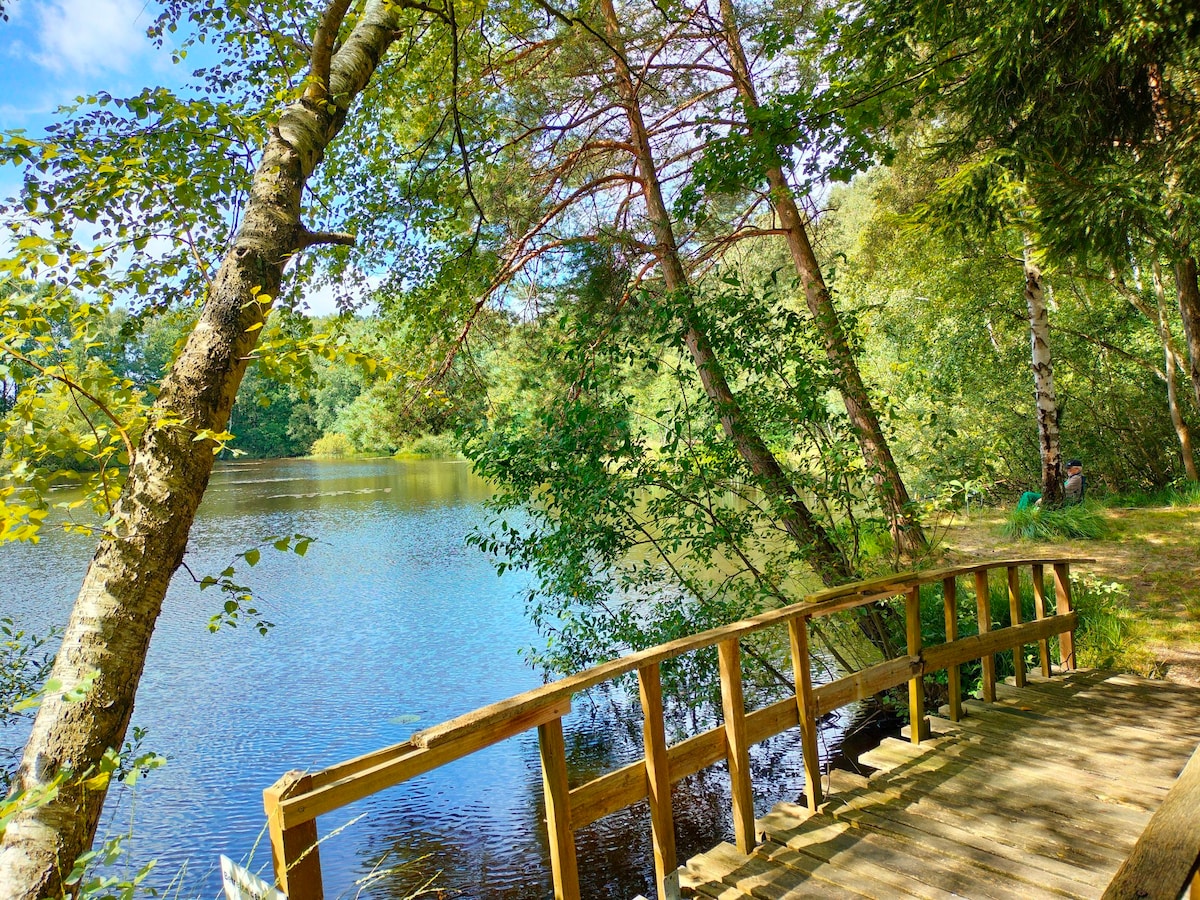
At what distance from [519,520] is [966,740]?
1065cm

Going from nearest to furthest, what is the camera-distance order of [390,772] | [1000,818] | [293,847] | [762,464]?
[293,847] < [390,772] < [1000,818] < [762,464]

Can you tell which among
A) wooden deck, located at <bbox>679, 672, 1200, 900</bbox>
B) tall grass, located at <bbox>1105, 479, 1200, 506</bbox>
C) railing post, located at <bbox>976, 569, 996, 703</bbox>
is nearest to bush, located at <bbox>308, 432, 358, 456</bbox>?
tall grass, located at <bbox>1105, 479, 1200, 506</bbox>

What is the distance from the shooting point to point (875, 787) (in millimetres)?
3955

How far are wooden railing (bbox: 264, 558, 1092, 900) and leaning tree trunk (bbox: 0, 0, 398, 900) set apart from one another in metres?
0.66

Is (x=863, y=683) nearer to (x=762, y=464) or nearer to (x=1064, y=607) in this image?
(x=762, y=464)

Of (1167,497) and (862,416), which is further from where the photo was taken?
(1167,497)

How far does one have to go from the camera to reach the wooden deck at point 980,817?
3.07m

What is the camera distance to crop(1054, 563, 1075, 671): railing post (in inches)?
246

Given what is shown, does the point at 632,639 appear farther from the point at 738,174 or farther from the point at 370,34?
the point at 370,34

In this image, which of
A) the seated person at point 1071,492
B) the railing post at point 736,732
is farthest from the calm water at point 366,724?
the seated person at point 1071,492

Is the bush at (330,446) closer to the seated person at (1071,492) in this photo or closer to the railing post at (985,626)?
the seated person at (1071,492)

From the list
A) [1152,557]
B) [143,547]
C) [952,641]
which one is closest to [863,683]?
[952,641]

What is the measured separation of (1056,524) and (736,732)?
8696mm

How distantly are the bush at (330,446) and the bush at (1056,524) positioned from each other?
44352mm
